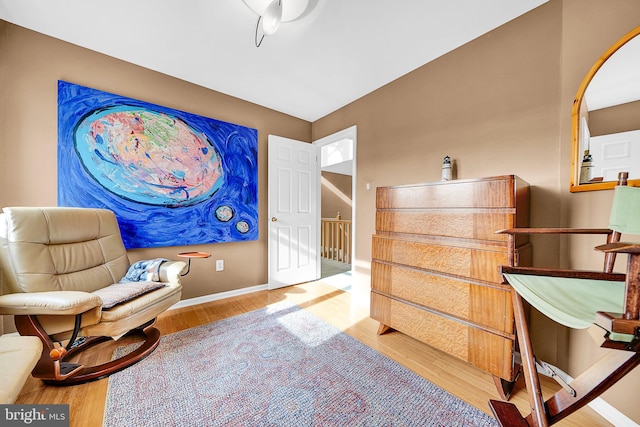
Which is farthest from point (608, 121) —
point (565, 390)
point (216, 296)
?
point (216, 296)

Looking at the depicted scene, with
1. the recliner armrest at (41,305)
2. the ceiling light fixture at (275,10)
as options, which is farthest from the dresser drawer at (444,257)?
the recliner armrest at (41,305)

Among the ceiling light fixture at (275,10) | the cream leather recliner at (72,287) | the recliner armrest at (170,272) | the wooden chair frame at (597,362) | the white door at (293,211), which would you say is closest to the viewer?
the wooden chair frame at (597,362)

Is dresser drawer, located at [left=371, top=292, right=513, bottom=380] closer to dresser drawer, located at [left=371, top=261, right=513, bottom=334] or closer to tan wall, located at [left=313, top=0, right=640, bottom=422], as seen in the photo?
dresser drawer, located at [left=371, top=261, right=513, bottom=334]

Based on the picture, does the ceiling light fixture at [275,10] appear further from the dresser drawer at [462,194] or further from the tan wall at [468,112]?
the dresser drawer at [462,194]

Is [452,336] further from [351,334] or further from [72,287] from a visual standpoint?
[72,287]

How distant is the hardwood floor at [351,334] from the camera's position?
118 centimetres

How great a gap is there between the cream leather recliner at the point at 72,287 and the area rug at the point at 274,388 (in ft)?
0.94

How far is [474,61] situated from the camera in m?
1.81

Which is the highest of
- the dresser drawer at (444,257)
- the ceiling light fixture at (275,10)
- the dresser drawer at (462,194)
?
the ceiling light fixture at (275,10)

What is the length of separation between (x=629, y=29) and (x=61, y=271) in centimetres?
368

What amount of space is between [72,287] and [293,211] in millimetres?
2131

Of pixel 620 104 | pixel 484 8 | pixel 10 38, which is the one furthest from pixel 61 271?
pixel 620 104

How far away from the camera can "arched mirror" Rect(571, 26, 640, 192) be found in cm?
116

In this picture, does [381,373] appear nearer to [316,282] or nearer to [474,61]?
[316,282]
